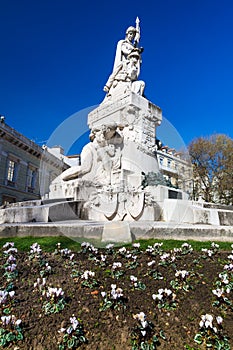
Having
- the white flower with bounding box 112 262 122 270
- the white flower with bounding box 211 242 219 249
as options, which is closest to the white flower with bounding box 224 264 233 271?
the white flower with bounding box 211 242 219 249

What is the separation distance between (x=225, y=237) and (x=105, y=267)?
8.75 feet

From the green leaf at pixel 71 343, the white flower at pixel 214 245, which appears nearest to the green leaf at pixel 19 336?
the green leaf at pixel 71 343

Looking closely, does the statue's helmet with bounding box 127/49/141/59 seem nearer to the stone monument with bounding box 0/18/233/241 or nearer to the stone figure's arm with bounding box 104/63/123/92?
the stone monument with bounding box 0/18/233/241

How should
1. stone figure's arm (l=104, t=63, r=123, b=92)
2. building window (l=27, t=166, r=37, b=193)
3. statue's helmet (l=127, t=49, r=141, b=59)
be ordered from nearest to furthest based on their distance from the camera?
stone figure's arm (l=104, t=63, r=123, b=92) < statue's helmet (l=127, t=49, r=141, b=59) < building window (l=27, t=166, r=37, b=193)

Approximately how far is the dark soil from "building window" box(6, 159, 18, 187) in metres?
29.0

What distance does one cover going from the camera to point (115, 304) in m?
2.76

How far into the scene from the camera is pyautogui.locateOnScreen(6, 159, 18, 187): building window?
30533 millimetres

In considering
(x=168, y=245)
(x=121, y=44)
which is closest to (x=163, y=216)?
(x=168, y=245)

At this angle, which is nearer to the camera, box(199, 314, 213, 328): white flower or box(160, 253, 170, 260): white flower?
box(199, 314, 213, 328): white flower

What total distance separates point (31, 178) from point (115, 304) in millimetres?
34080

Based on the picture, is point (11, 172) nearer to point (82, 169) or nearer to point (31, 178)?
point (31, 178)

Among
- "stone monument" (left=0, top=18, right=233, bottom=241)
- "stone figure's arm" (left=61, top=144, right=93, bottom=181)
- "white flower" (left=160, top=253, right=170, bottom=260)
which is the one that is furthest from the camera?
"stone figure's arm" (left=61, top=144, right=93, bottom=181)

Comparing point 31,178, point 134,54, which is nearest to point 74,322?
point 134,54

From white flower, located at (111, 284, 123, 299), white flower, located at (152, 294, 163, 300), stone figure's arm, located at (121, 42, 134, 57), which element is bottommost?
white flower, located at (152, 294, 163, 300)
